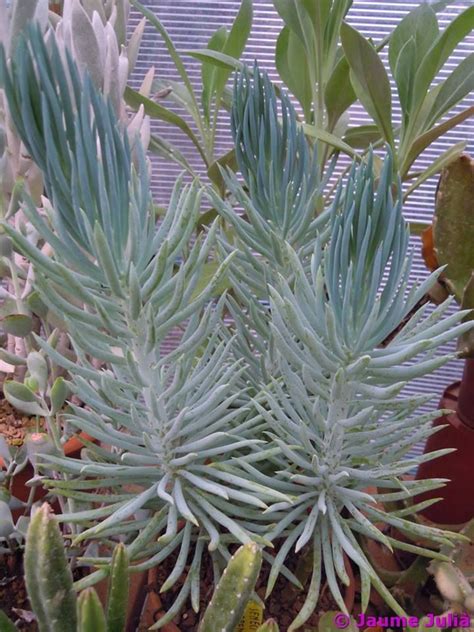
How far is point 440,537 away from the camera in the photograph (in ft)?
1.27

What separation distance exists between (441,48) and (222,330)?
1.04 ft

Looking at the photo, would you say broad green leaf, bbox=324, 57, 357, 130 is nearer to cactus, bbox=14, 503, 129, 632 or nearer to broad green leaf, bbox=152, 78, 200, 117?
broad green leaf, bbox=152, 78, 200, 117

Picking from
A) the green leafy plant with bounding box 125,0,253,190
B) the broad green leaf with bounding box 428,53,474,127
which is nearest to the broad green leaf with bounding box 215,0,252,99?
the green leafy plant with bounding box 125,0,253,190

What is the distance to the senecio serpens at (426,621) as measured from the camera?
1.45 ft

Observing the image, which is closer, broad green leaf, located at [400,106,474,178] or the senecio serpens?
the senecio serpens

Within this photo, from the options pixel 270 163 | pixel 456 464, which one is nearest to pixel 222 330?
pixel 270 163

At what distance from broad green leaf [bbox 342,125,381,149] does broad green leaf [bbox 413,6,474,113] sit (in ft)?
0.41

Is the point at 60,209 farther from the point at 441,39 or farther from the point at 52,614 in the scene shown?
the point at 441,39

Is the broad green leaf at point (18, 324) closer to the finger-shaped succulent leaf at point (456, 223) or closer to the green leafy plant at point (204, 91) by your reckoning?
the green leafy plant at point (204, 91)

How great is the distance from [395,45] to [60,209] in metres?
0.42

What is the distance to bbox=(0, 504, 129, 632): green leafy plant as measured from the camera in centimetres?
29

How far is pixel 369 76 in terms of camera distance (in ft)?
1.75

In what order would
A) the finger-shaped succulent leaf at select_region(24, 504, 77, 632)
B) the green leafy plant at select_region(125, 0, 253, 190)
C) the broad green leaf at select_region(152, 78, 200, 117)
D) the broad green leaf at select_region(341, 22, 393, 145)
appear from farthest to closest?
1. the broad green leaf at select_region(152, 78, 200, 117)
2. the green leafy plant at select_region(125, 0, 253, 190)
3. the broad green leaf at select_region(341, 22, 393, 145)
4. the finger-shaped succulent leaf at select_region(24, 504, 77, 632)

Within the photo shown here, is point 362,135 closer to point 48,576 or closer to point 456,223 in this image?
point 456,223
